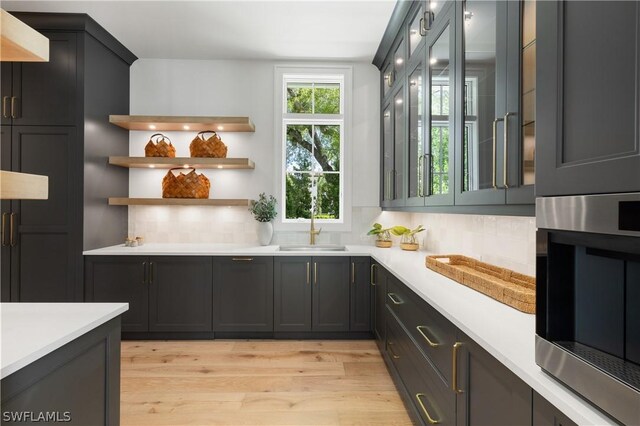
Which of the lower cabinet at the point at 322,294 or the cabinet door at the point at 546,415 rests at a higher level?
the cabinet door at the point at 546,415

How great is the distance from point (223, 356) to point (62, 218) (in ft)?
6.16

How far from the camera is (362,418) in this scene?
220 centimetres

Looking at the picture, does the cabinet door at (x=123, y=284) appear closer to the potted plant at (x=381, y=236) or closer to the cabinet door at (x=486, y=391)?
the potted plant at (x=381, y=236)

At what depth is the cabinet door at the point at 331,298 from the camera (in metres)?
3.50

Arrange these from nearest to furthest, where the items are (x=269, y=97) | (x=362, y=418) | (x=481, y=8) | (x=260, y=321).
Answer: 1. (x=481, y=8)
2. (x=362, y=418)
3. (x=260, y=321)
4. (x=269, y=97)

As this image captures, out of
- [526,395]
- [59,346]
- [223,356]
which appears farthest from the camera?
[223,356]

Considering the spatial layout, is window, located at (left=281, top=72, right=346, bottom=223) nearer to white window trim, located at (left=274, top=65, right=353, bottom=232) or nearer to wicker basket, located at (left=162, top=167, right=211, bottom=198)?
white window trim, located at (left=274, top=65, right=353, bottom=232)

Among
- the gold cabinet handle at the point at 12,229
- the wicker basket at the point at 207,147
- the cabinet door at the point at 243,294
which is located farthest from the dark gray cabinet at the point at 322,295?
the gold cabinet handle at the point at 12,229

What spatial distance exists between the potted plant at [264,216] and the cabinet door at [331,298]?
73 cm

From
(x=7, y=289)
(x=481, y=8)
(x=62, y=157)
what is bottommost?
(x=7, y=289)

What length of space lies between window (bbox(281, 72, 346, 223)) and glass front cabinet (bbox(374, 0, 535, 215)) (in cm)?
103

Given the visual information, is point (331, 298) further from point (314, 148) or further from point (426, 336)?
point (426, 336)

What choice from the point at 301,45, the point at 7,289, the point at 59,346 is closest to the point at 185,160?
the point at 301,45

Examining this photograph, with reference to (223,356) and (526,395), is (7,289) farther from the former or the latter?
(526,395)
